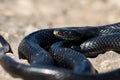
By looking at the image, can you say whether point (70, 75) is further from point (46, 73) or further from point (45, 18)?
point (45, 18)

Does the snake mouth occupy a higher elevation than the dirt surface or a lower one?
higher

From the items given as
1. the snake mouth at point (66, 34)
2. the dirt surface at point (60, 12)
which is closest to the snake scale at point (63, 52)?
the snake mouth at point (66, 34)

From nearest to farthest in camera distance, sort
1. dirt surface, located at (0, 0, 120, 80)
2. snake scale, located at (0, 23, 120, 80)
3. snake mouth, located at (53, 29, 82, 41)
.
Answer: snake scale, located at (0, 23, 120, 80) → snake mouth, located at (53, 29, 82, 41) → dirt surface, located at (0, 0, 120, 80)

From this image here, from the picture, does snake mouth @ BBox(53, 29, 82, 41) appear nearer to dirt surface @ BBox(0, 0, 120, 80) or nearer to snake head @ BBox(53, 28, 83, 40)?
snake head @ BBox(53, 28, 83, 40)

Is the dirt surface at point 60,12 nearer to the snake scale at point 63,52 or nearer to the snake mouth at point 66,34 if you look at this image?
the snake scale at point 63,52

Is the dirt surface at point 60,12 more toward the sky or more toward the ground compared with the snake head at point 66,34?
more toward the ground

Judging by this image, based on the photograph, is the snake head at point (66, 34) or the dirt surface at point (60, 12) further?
the dirt surface at point (60, 12)

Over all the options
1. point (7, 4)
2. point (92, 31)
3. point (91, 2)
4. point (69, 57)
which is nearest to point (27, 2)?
point (7, 4)

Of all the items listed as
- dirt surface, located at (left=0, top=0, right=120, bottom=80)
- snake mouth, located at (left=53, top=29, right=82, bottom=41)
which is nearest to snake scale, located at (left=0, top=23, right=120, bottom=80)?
snake mouth, located at (left=53, top=29, right=82, bottom=41)

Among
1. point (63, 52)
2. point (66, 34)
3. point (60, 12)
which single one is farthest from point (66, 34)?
point (60, 12)
